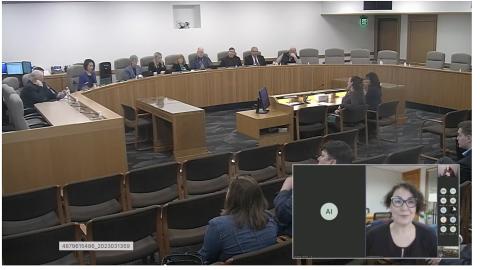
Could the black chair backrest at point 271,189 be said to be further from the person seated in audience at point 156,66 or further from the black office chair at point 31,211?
the person seated in audience at point 156,66

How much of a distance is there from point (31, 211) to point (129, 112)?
12.7 feet

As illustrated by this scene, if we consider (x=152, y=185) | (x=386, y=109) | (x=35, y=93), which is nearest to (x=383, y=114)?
(x=386, y=109)

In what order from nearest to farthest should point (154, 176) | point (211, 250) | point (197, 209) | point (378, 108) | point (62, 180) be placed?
point (211, 250) < point (197, 209) < point (154, 176) < point (62, 180) < point (378, 108)

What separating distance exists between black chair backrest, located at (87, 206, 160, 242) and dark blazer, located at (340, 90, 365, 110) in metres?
4.31

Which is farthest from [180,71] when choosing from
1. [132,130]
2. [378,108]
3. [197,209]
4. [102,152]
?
[197,209]

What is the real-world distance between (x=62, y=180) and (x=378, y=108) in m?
4.36

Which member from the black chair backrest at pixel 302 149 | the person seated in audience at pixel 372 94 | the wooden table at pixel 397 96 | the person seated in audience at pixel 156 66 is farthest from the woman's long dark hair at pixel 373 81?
the person seated in audience at pixel 156 66

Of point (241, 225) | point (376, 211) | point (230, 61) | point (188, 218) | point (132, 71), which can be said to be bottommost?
point (188, 218)

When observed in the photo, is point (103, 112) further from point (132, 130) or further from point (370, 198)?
point (370, 198)

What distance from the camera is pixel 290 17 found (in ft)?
43.8

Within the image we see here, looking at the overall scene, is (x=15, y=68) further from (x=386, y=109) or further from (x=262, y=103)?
(x=386, y=109)

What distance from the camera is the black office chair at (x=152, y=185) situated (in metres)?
4.17

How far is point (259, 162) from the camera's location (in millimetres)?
4820
